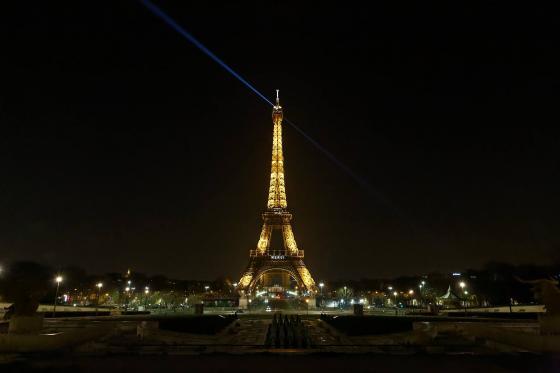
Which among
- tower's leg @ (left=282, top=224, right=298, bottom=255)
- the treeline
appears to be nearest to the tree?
the treeline

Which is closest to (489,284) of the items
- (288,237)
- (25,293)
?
(288,237)

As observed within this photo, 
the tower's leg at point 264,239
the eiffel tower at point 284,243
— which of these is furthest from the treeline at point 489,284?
the tower's leg at point 264,239

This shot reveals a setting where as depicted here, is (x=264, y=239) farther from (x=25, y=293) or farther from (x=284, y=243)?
(x=25, y=293)

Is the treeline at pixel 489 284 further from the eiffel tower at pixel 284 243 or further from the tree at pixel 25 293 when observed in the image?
the tree at pixel 25 293

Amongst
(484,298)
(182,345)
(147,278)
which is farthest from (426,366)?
(147,278)

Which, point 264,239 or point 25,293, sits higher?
point 264,239

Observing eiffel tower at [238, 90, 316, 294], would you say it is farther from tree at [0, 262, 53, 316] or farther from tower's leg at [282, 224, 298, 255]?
tree at [0, 262, 53, 316]

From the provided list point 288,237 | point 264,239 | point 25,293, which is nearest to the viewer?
Result: point 25,293

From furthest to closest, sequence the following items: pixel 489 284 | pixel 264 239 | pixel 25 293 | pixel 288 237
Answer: pixel 288 237 → pixel 264 239 → pixel 489 284 → pixel 25 293
